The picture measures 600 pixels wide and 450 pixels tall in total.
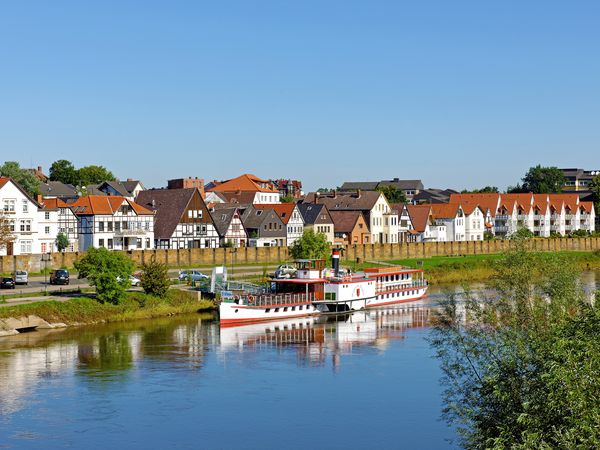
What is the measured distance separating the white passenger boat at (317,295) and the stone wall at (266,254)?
13.8m

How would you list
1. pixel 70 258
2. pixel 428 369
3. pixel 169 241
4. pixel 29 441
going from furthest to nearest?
pixel 169 241 < pixel 70 258 < pixel 428 369 < pixel 29 441

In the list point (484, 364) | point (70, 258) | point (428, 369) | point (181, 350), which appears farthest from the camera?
point (70, 258)

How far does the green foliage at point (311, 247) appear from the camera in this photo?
331 feet

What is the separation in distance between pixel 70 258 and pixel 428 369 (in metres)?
51.0

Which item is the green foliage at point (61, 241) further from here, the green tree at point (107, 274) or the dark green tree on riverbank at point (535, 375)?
the dark green tree on riverbank at point (535, 375)

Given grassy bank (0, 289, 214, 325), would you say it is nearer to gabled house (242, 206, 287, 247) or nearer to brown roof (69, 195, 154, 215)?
brown roof (69, 195, 154, 215)

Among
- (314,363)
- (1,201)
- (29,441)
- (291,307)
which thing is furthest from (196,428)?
(1,201)

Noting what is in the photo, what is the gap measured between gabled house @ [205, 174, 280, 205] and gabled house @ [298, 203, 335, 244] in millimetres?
32859

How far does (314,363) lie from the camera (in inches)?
2201

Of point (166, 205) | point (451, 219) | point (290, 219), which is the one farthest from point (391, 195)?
point (166, 205)

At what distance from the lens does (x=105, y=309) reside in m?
71.6

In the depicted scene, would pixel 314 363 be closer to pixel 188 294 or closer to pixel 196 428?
pixel 196 428

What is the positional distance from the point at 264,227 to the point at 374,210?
73.9 ft

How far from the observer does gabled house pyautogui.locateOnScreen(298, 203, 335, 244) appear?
133 m
